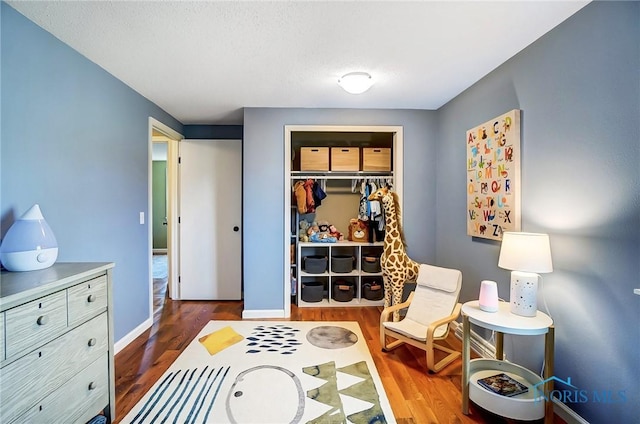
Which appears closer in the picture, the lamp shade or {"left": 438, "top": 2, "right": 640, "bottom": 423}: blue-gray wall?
{"left": 438, "top": 2, "right": 640, "bottom": 423}: blue-gray wall

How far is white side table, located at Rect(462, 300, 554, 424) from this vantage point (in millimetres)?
1604

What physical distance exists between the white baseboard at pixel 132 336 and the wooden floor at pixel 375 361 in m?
0.04

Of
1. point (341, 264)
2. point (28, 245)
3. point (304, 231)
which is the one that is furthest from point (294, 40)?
point (341, 264)

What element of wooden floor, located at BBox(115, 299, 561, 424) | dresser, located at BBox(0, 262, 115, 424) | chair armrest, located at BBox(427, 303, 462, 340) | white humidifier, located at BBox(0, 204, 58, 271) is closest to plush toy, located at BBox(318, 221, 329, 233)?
wooden floor, located at BBox(115, 299, 561, 424)

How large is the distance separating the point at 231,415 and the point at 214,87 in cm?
264

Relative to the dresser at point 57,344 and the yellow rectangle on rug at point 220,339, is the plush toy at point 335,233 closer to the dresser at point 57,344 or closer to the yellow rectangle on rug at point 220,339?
the yellow rectangle on rug at point 220,339

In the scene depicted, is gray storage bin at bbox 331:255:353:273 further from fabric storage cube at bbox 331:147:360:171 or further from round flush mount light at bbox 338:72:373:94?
round flush mount light at bbox 338:72:373:94

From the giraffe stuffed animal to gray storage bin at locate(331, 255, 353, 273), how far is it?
0.62 metres

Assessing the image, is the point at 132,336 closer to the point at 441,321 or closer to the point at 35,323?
the point at 35,323

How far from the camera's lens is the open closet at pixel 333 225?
3.54 metres

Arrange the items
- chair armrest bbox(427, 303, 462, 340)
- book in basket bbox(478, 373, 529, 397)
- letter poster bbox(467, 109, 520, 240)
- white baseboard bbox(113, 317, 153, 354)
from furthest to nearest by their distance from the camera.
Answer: white baseboard bbox(113, 317, 153, 354)
chair armrest bbox(427, 303, 462, 340)
letter poster bbox(467, 109, 520, 240)
book in basket bbox(478, 373, 529, 397)

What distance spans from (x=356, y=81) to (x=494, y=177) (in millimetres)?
1367

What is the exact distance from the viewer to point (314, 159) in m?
3.58

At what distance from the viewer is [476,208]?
2535mm
